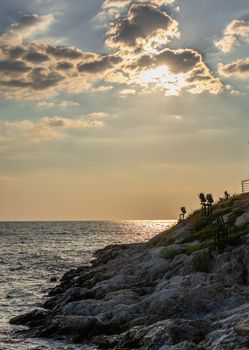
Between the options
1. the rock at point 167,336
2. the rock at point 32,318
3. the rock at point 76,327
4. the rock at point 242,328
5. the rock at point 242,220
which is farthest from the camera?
the rock at point 242,220

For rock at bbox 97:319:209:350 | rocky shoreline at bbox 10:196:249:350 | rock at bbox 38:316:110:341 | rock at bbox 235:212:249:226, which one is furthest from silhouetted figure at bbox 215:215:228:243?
rock at bbox 97:319:209:350

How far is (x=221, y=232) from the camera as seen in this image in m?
31.6

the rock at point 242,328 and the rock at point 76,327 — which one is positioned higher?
the rock at point 242,328

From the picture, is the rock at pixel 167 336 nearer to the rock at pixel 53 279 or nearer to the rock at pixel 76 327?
the rock at pixel 76 327

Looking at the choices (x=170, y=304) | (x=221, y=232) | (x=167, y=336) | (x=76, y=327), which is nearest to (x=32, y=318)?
(x=76, y=327)

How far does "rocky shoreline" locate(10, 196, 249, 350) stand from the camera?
18828 mm

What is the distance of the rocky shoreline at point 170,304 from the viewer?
61.8 feet

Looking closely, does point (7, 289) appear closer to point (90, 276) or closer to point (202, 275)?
point (90, 276)

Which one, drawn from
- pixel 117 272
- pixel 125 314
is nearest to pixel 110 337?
pixel 125 314

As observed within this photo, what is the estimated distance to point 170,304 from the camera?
23047 mm

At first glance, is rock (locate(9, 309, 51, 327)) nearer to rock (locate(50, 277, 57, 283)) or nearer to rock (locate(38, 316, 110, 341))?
rock (locate(38, 316, 110, 341))

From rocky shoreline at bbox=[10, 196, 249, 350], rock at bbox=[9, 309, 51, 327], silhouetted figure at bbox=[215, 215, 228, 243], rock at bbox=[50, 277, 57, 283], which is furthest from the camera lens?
rock at bbox=[50, 277, 57, 283]

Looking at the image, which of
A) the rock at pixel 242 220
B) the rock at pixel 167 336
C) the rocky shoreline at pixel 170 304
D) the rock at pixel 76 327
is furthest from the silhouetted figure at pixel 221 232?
the rock at pixel 167 336

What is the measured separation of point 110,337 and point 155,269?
1082cm
